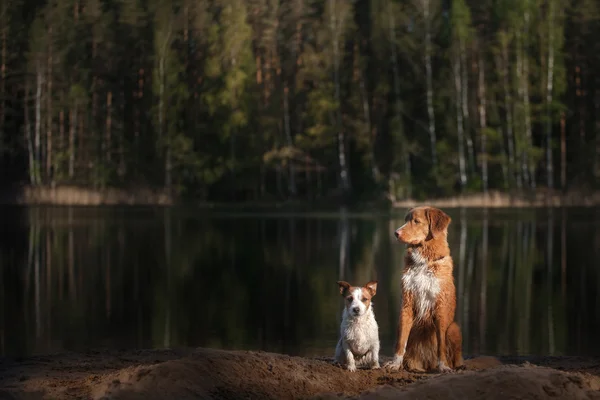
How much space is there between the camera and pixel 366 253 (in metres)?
30.8

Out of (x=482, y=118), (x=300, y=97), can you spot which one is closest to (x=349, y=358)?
(x=482, y=118)

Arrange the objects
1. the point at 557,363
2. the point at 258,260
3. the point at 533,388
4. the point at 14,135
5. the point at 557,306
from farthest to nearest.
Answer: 1. the point at 14,135
2. the point at 258,260
3. the point at 557,306
4. the point at 557,363
5. the point at 533,388

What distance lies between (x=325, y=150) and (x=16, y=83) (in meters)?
18.0

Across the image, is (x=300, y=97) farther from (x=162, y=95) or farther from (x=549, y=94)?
(x=549, y=94)

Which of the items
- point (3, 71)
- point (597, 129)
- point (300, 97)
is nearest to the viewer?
point (597, 129)

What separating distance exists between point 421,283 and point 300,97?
50.4 metres

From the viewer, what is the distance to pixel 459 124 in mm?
51594

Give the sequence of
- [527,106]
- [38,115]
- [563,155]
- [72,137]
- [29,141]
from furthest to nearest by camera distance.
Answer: [38,115]
[72,137]
[29,141]
[563,155]
[527,106]

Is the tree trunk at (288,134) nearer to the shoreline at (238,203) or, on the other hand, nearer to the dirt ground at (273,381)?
the shoreline at (238,203)

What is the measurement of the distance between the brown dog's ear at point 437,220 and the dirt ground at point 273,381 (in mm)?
1212

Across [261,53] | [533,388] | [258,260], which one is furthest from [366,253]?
[261,53]

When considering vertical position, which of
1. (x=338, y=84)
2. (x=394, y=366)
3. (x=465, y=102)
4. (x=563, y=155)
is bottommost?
(x=394, y=366)

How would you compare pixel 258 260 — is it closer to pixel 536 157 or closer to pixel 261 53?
pixel 536 157

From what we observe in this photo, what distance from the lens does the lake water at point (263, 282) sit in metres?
16.5
